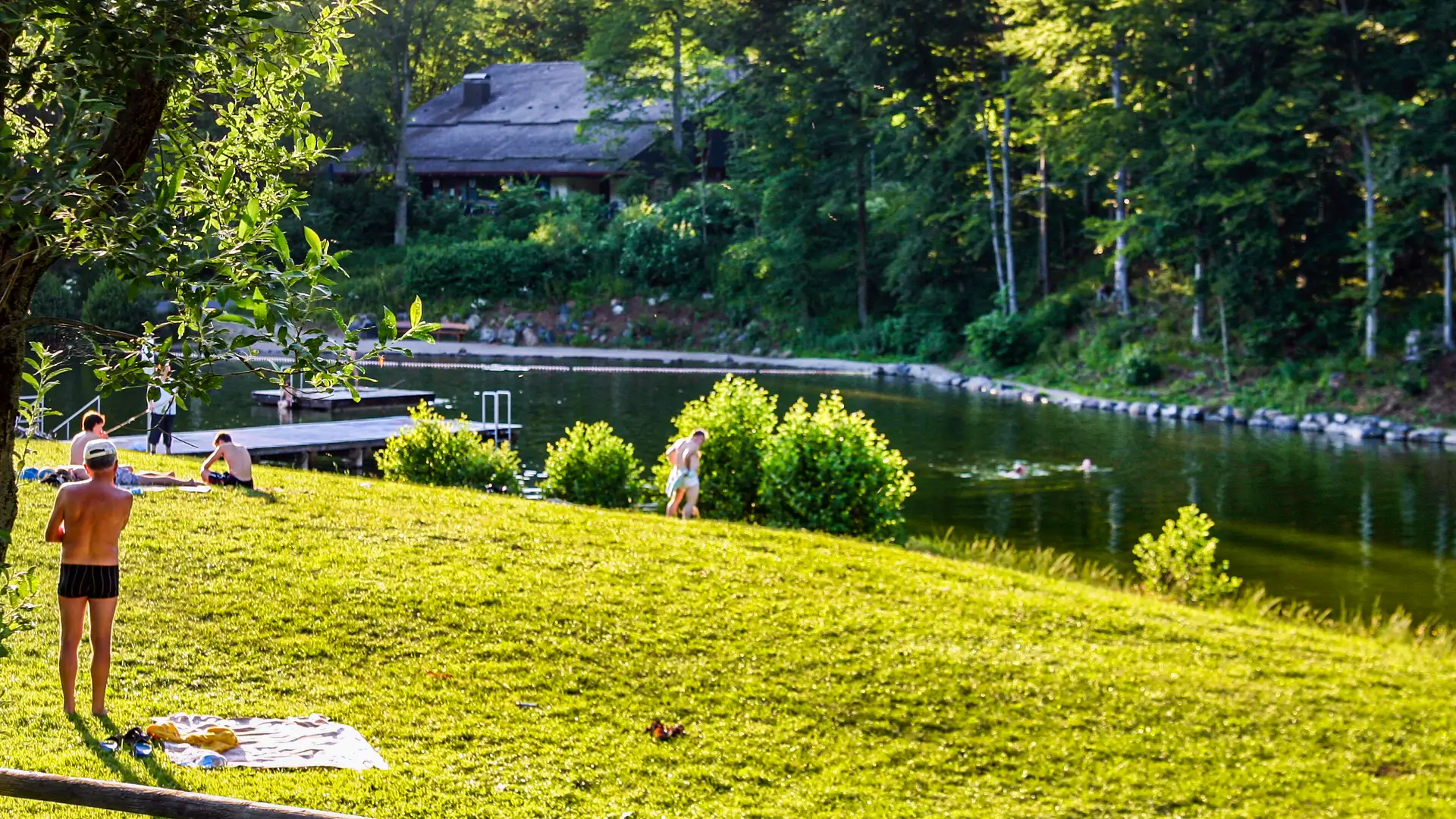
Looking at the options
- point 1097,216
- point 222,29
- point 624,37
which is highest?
point 624,37

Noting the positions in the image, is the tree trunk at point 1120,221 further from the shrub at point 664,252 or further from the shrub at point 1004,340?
the shrub at point 664,252

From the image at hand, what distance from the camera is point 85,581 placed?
28.4 ft

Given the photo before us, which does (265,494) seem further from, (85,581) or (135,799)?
(135,799)

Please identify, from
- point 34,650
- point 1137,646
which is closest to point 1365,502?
point 1137,646

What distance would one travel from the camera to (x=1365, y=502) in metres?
23.3

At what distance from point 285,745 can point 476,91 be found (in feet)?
208

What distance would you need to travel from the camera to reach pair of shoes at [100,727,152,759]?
8039 mm

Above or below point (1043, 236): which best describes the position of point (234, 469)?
below

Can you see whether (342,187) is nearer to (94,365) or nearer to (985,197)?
(985,197)

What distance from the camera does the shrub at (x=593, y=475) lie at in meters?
19.6

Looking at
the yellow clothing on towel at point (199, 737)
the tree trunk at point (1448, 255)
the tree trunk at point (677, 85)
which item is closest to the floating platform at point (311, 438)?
the yellow clothing on towel at point (199, 737)

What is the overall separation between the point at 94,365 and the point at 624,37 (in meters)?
54.4

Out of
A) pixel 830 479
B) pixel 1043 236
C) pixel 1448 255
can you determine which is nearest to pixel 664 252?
pixel 1043 236

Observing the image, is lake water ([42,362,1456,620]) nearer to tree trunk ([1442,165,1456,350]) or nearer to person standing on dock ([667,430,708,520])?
person standing on dock ([667,430,708,520])
